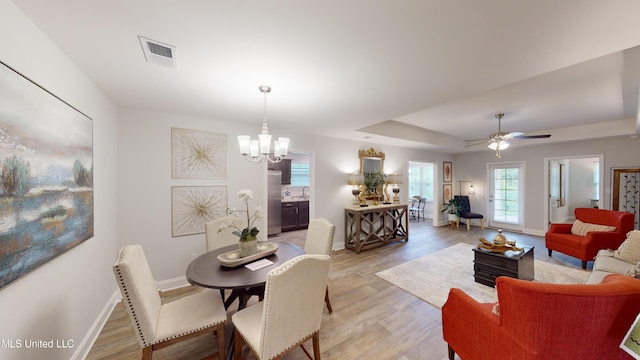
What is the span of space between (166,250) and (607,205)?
8576 millimetres

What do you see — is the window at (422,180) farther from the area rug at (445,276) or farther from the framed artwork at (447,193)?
the area rug at (445,276)

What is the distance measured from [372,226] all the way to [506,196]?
4.69 metres

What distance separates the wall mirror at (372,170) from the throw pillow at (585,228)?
3.36 metres

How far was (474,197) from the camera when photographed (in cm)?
691

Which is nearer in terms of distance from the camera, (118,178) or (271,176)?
(118,178)

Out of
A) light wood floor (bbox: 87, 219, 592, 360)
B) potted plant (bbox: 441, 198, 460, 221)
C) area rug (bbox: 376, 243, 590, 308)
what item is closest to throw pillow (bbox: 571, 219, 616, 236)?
light wood floor (bbox: 87, 219, 592, 360)

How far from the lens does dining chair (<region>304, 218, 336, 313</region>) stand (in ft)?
7.95

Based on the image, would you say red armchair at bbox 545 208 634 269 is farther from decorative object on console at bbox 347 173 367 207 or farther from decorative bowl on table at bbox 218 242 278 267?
decorative bowl on table at bbox 218 242 278 267

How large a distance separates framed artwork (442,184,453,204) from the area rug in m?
3.24

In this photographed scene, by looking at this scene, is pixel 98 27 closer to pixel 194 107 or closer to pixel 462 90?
pixel 194 107

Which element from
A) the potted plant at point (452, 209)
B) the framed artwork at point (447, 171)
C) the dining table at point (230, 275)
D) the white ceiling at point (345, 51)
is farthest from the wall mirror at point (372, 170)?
the dining table at point (230, 275)

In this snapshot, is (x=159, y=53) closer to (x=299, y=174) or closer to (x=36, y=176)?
(x=36, y=176)

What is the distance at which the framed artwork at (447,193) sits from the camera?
22.9ft

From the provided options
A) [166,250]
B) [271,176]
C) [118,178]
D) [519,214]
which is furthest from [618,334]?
[519,214]
